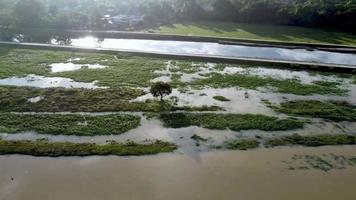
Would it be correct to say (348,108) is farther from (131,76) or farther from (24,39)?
(24,39)

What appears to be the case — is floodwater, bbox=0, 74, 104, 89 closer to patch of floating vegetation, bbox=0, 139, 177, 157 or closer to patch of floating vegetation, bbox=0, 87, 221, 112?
patch of floating vegetation, bbox=0, 87, 221, 112

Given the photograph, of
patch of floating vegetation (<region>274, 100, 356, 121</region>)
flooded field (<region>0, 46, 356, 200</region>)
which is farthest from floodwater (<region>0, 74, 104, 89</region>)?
patch of floating vegetation (<region>274, 100, 356, 121</region>)

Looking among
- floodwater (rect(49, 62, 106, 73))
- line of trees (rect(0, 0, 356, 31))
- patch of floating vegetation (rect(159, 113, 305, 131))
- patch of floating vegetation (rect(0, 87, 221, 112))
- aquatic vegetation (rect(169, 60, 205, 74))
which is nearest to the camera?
patch of floating vegetation (rect(159, 113, 305, 131))

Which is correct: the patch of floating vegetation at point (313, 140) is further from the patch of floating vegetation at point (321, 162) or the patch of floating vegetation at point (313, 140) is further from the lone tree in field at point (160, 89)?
the lone tree in field at point (160, 89)

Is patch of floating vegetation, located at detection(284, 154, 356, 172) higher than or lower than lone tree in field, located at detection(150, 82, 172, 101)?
lower

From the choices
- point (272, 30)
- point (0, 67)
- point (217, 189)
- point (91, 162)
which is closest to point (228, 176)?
point (217, 189)

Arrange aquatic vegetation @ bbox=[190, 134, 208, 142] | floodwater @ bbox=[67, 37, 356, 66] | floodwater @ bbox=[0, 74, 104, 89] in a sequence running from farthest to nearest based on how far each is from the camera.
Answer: floodwater @ bbox=[67, 37, 356, 66] < floodwater @ bbox=[0, 74, 104, 89] < aquatic vegetation @ bbox=[190, 134, 208, 142]

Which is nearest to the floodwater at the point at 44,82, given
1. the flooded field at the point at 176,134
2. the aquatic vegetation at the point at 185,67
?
the flooded field at the point at 176,134
